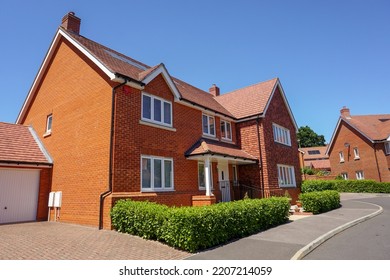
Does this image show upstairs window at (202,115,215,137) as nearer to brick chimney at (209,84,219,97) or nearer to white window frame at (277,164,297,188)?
white window frame at (277,164,297,188)

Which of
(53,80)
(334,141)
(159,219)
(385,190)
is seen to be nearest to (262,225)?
(159,219)

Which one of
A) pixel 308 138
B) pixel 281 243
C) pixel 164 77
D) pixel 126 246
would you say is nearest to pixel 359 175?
pixel 164 77

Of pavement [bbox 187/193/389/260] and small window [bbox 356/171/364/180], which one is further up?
small window [bbox 356/171/364/180]

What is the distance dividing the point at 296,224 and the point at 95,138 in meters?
9.65

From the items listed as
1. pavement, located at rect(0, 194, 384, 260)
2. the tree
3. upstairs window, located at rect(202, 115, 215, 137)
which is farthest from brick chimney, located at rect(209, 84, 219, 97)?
the tree

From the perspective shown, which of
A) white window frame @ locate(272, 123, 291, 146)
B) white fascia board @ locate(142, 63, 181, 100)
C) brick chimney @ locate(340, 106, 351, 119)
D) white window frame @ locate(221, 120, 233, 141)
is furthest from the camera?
brick chimney @ locate(340, 106, 351, 119)

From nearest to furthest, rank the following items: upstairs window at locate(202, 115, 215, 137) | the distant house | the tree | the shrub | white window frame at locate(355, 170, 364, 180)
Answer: the shrub, upstairs window at locate(202, 115, 215, 137), white window frame at locate(355, 170, 364, 180), the distant house, the tree

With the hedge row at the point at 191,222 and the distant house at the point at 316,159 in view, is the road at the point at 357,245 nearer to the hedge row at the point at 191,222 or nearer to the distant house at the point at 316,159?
the hedge row at the point at 191,222

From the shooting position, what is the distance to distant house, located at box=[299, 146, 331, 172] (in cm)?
5481

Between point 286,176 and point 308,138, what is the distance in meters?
69.0

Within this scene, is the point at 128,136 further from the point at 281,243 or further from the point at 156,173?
the point at 281,243

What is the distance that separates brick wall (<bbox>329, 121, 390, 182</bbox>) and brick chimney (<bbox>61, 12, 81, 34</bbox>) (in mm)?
36201

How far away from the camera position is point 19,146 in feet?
46.1
